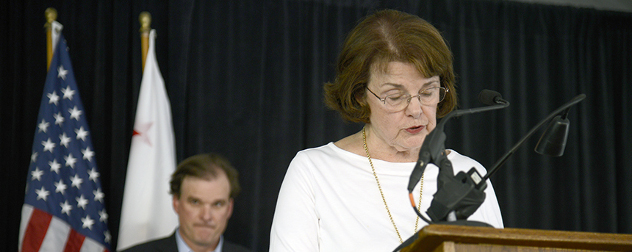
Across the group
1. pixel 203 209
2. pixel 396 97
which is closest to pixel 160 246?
pixel 203 209

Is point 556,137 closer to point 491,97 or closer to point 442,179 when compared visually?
point 491,97

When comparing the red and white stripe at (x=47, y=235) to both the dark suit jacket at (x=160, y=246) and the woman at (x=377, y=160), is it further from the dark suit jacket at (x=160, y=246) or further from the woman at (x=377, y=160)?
the woman at (x=377, y=160)

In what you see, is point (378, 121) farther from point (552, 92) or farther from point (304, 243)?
point (552, 92)

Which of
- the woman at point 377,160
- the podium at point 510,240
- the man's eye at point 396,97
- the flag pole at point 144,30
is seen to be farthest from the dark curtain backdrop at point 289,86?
the podium at point 510,240

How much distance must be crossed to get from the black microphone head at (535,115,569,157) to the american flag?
262cm

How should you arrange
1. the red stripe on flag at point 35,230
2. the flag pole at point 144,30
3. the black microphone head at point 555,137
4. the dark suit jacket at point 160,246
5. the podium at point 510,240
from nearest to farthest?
the podium at point 510,240, the black microphone head at point 555,137, the dark suit jacket at point 160,246, the red stripe on flag at point 35,230, the flag pole at point 144,30

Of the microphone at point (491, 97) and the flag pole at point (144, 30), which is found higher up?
→ the flag pole at point (144, 30)

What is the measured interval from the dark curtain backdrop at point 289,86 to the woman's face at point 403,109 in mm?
2285

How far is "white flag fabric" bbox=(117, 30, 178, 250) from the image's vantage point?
3.17 m

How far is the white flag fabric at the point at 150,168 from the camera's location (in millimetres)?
3174

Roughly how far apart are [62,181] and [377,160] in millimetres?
2124

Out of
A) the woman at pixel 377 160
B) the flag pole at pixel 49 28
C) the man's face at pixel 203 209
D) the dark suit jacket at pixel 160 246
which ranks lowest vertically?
the dark suit jacket at pixel 160 246

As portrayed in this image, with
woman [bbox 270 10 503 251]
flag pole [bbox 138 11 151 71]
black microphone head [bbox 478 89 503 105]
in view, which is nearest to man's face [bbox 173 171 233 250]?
flag pole [bbox 138 11 151 71]

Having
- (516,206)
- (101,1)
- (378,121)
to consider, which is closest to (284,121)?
(101,1)
